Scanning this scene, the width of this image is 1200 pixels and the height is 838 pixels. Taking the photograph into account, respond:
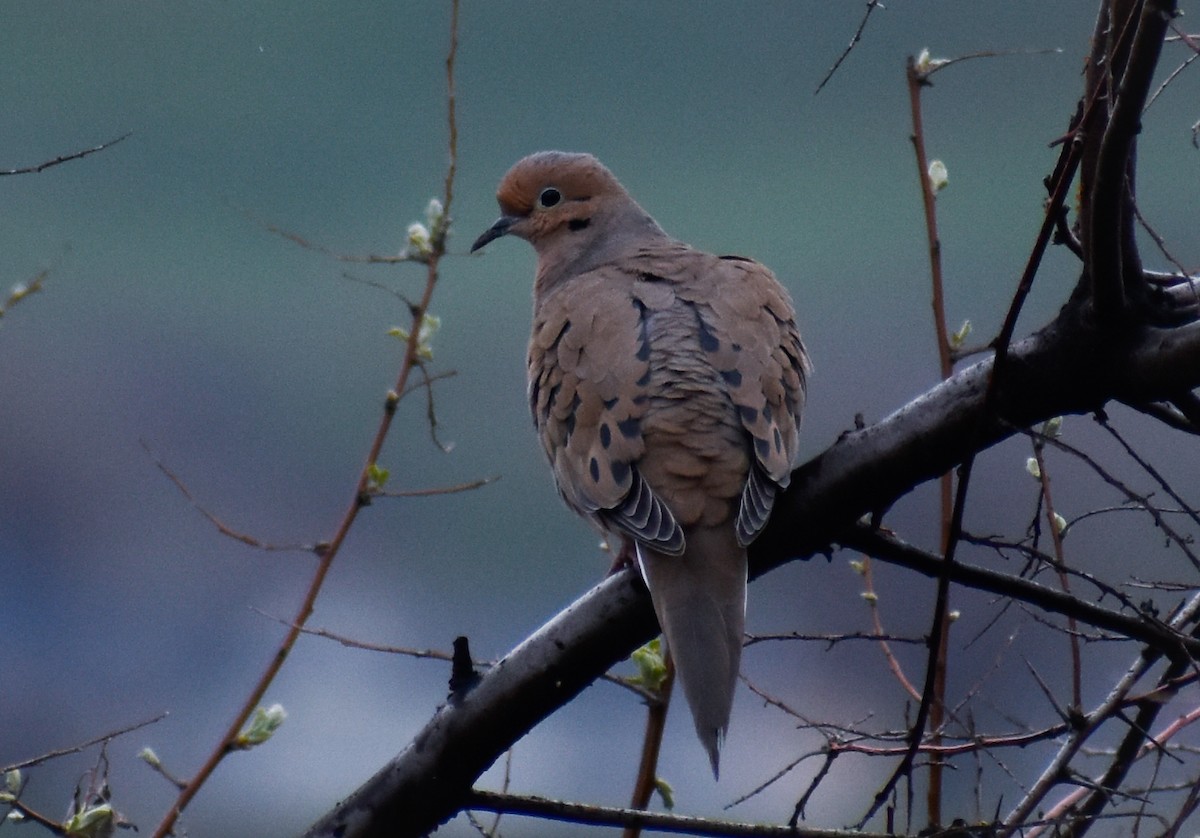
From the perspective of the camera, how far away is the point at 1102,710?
1.45 meters

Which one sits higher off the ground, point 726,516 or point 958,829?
point 726,516

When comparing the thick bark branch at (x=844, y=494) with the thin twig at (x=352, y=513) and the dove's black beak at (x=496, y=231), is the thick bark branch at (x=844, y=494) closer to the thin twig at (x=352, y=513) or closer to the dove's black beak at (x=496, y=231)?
the thin twig at (x=352, y=513)

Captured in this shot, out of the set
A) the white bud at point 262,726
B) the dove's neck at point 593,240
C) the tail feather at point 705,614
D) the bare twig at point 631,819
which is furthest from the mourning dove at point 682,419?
the white bud at point 262,726

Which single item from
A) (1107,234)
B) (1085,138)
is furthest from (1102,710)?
(1085,138)

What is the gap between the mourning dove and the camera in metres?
1.77

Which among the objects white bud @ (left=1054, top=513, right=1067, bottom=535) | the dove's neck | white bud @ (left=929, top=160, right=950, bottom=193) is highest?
the dove's neck

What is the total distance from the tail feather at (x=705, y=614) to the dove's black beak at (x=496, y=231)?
150 centimetres

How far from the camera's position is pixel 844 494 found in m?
1.65

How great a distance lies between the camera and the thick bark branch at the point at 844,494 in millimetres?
1479

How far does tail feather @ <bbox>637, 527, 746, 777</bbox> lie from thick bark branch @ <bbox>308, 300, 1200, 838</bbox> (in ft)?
0.28

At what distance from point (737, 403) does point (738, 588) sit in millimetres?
323

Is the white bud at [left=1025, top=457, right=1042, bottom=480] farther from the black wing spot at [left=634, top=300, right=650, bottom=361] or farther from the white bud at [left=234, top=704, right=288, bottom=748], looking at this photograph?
the white bud at [left=234, top=704, right=288, bottom=748]

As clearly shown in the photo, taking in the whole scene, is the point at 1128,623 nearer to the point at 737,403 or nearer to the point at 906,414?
the point at 906,414

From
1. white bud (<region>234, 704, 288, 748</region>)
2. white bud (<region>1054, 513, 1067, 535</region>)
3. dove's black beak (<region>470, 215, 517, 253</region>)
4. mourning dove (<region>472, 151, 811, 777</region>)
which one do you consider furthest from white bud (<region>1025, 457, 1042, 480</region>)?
dove's black beak (<region>470, 215, 517, 253</region>)
